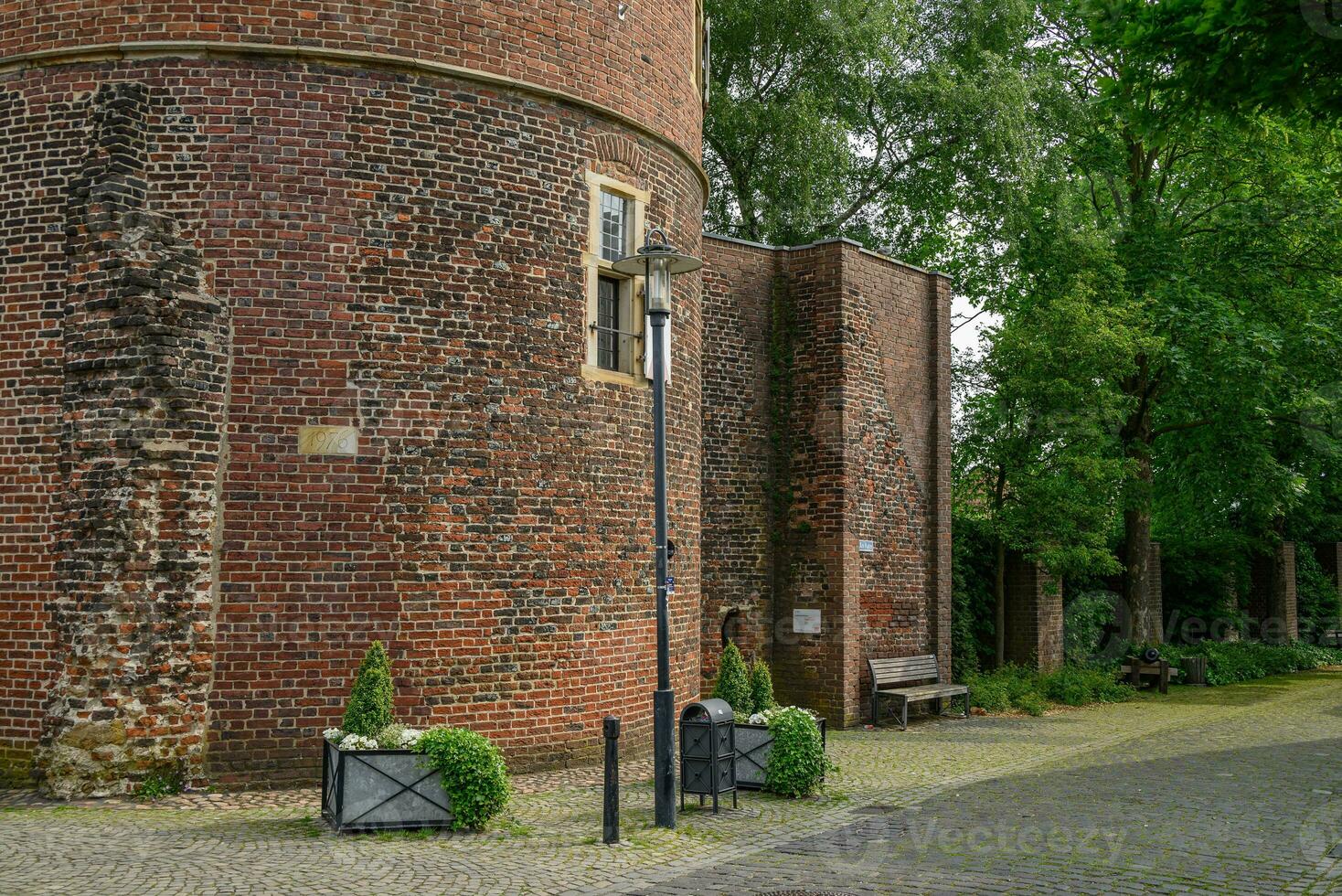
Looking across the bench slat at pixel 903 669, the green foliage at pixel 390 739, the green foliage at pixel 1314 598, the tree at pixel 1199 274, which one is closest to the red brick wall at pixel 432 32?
the green foliage at pixel 390 739

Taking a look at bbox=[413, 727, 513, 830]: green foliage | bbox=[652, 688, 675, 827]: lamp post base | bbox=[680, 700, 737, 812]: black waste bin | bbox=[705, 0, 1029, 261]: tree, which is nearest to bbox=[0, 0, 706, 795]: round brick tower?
bbox=[413, 727, 513, 830]: green foliage

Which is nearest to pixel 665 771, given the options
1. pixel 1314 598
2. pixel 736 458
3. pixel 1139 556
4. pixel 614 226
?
pixel 614 226

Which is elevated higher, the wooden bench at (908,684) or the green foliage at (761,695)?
the green foliage at (761,695)

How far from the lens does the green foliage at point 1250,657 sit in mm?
22641

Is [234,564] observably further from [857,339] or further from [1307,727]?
[1307,727]

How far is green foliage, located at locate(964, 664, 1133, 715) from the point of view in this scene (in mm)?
17312

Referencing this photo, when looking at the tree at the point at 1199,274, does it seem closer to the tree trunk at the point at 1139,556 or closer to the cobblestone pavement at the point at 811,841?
the tree trunk at the point at 1139,556

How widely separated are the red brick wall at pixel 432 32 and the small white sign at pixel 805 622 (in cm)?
694

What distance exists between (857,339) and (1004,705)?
6168 millimetres

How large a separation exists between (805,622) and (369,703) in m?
7.99

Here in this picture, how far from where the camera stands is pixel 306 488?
1015cm

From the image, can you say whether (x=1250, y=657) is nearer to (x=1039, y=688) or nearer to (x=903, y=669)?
(x=1039, y=688)

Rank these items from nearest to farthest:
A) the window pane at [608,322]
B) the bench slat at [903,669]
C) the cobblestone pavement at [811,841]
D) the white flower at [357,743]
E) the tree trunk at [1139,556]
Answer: the cobblestone pavement at [811,841], the white flower at [357,743], the window pane at [608,322], the bench slat at [903,669], the tree trunk at [1139,556]

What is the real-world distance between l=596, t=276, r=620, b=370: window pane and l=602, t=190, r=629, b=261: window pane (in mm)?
297
